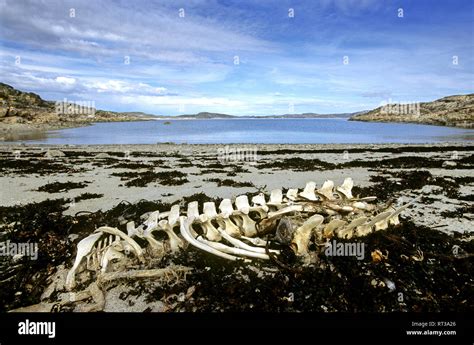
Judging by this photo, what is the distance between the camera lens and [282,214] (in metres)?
4.43

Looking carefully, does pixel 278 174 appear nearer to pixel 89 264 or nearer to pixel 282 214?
pixel 282 214

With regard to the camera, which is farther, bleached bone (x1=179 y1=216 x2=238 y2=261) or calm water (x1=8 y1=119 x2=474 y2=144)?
calm water (x1=8 y1=119 x2=474 y2=144)

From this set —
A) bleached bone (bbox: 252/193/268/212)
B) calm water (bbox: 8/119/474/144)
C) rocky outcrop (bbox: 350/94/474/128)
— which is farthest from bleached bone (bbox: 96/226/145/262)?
rocky outcrop (bbox: 350/94/474/128)

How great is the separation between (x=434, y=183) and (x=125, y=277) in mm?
11142

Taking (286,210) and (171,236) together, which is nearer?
(171,236)

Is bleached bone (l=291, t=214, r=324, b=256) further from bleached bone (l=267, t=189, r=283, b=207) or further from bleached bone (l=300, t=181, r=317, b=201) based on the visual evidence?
bleached bone (l=300, t=181, r=317, b=201)

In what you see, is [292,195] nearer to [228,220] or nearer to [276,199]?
[276,199]

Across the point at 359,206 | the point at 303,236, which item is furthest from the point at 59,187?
the point at 359,206

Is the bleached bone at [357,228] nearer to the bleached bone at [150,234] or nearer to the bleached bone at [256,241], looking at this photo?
the bleached bone at [256,241]

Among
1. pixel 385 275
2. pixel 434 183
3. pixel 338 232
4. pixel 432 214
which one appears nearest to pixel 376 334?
pixel 385 275

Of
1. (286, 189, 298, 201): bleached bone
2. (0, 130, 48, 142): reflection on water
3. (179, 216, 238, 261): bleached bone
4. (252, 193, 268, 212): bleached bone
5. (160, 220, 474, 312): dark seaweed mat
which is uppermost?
(0, 130, 48, 142): reflection on water

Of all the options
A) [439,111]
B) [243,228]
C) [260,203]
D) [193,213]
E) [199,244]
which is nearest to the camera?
[199,244]


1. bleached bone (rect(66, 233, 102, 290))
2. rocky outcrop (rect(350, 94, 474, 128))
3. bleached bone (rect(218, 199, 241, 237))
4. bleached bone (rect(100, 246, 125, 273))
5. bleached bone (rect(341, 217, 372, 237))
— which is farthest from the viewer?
rocky outcrop (rect(350, 94, 474, 128))

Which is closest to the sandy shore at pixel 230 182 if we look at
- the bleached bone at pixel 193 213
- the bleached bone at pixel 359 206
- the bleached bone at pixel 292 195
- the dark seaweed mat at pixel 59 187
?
the dark seaweed mat at pixel 59 187
